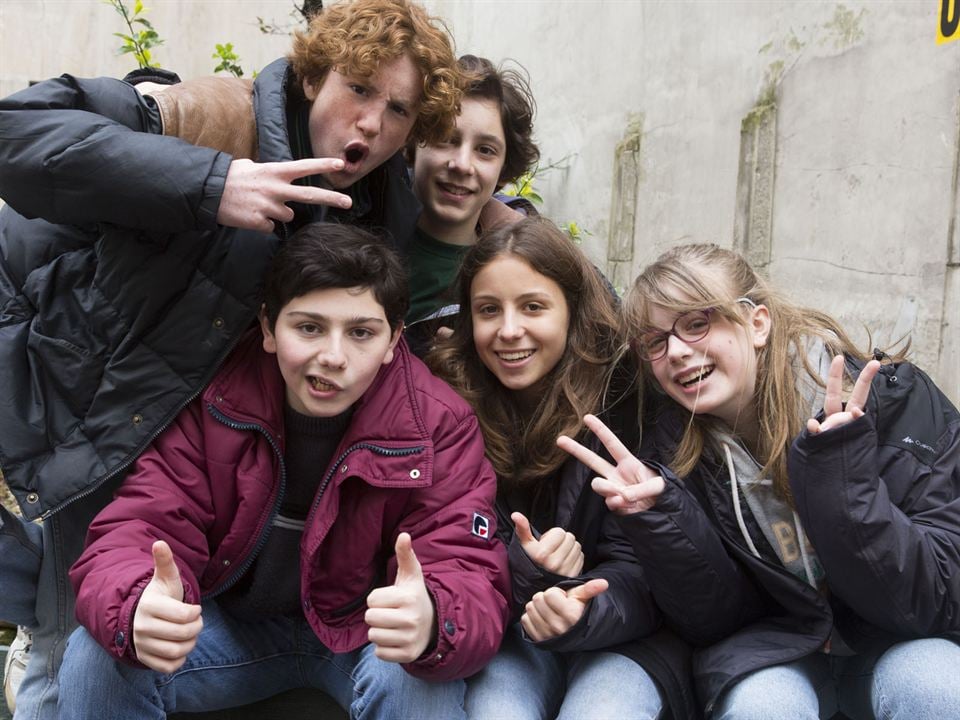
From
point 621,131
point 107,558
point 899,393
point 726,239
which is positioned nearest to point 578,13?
point 621,131

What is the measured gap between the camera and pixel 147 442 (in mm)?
2078

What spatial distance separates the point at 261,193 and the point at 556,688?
51.0 inches

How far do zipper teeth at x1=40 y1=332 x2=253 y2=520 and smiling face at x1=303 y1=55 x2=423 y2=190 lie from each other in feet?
1.74

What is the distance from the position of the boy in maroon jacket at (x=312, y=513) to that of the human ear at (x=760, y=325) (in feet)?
2.30

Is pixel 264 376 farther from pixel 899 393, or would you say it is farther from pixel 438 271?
pixel 899 393

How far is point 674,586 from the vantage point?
6.66 ft

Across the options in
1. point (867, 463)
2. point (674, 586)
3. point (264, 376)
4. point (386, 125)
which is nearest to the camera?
point (867, 463)

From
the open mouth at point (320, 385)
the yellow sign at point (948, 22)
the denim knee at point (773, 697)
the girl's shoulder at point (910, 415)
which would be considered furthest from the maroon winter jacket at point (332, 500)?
the yellow sign at point (948, 22)

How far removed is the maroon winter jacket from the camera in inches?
79.9

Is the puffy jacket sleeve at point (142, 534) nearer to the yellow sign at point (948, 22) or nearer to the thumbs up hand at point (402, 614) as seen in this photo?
the thumbs up hand at point (402, 614)

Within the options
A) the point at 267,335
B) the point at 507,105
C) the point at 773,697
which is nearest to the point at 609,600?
the point at 773,697

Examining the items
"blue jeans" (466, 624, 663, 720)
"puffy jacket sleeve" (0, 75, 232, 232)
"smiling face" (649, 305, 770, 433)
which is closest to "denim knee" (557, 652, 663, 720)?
"blue jeans" (466, 624, 663, 720)

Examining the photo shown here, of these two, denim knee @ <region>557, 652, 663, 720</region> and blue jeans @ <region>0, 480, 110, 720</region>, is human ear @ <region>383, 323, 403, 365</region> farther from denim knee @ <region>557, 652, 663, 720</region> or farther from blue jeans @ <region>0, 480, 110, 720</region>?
denim knee @ <region>557, 652, 663, 720</region>

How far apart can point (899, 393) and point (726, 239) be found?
8.58 ft
